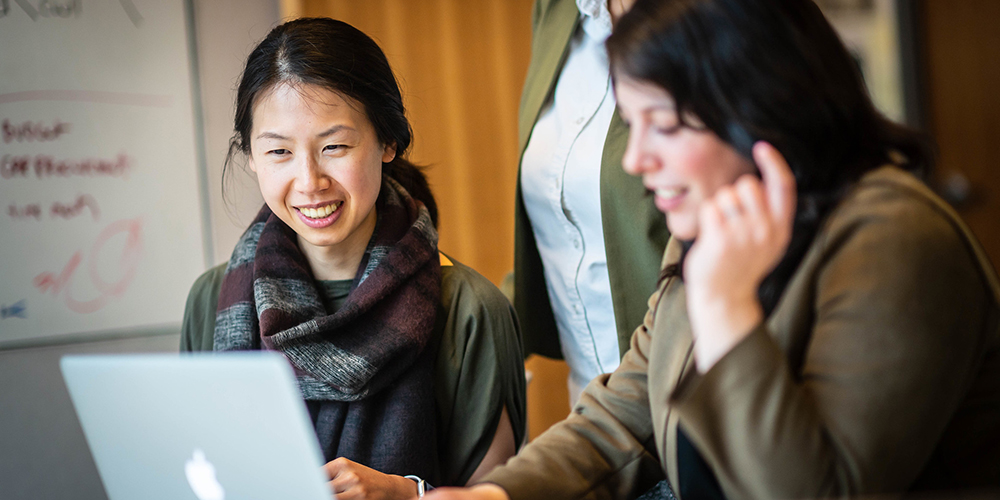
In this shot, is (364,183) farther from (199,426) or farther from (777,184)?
(777,184)

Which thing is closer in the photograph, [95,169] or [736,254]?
[736,254]

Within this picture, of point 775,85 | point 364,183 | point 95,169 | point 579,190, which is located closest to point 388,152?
point 364,183

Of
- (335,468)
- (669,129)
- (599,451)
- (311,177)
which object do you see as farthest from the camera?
(311,177)

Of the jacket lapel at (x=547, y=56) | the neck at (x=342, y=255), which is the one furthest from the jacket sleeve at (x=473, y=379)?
the jacket lapel at (x=547, y=56)

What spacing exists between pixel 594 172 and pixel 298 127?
0.50 m

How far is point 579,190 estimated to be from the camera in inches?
51.2

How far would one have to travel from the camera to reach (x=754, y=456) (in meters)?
0.55

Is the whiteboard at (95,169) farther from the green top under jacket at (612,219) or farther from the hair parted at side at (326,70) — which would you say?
the green top under jacket at (612,219)

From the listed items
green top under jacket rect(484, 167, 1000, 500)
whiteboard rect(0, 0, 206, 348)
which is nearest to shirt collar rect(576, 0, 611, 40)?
green top under jacket rect(484, 167, 1000, 500)

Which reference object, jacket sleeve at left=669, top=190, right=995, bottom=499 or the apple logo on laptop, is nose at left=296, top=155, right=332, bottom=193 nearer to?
the apple logo on laptop

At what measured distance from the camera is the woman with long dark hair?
0.54 meters

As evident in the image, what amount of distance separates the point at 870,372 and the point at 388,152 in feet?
2.69

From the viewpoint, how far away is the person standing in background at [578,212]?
1.23m

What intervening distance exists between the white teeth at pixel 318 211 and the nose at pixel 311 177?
3 cm
